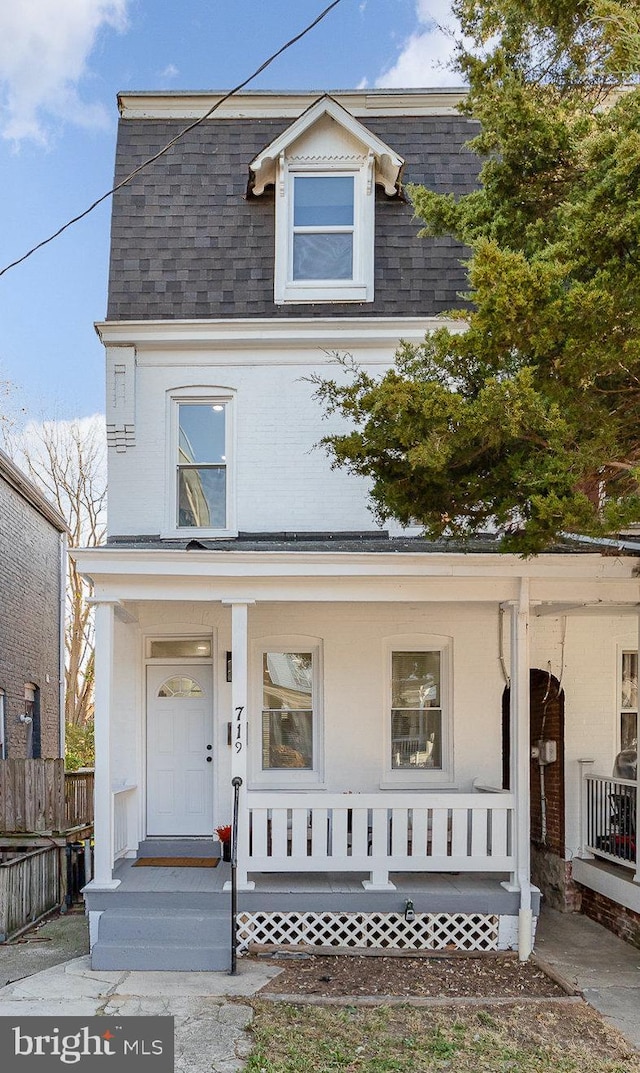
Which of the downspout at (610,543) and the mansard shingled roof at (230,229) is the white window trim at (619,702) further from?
the mansard shingled roof at (230,229)

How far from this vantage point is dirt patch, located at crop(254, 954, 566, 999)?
6902 millimetres

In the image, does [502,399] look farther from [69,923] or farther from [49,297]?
[49,297]

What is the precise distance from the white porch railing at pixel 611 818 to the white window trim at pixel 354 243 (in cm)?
608

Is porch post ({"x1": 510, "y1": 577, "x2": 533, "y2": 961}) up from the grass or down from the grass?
up

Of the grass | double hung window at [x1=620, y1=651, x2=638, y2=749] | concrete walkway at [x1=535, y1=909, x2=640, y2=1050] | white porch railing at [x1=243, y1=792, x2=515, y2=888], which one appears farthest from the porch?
the grass

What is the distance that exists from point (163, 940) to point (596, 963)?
389cm

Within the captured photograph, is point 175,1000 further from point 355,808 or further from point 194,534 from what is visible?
point 194,534

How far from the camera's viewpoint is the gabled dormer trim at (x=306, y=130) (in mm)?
10031

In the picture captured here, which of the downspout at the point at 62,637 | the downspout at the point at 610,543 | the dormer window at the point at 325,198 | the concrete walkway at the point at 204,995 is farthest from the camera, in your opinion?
the downspout at the point at 62,637

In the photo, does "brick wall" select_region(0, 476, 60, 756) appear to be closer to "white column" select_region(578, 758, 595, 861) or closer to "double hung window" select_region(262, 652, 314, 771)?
"double hung window" select_region(262, 652, 314, 771)

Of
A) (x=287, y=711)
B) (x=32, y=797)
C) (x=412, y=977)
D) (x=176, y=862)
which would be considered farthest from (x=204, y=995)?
(x=32, y=797)

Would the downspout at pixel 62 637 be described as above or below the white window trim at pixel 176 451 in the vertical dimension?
below

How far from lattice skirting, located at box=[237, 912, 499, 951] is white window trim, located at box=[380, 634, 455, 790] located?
5.63 feet

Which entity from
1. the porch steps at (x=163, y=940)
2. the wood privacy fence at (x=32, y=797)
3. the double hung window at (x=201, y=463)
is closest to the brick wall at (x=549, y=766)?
the porch steps at (x=163, y=940)
